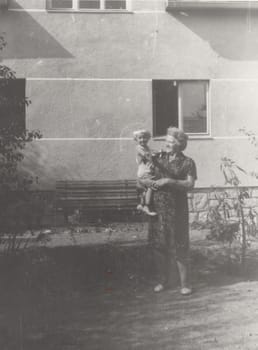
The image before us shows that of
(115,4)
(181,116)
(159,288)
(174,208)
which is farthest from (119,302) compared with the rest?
(115,4)

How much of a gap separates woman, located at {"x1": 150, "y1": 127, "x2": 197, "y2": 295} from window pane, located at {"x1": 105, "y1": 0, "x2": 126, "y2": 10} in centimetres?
585

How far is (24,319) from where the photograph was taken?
4.55m

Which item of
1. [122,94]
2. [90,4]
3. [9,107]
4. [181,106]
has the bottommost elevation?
[9,107]

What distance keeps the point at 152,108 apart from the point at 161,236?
5352mm

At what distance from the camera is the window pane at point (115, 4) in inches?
404

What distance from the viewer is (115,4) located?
10.3m

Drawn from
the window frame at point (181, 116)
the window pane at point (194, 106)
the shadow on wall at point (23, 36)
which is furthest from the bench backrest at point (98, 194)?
the shadow on wall at point (23, 36)

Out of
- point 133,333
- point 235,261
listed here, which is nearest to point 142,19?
point 235,261

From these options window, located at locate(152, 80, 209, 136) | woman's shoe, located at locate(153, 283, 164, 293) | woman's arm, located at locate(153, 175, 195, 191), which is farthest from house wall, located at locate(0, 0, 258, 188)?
woman's arm, located at locate(153, 175, 195, 191)

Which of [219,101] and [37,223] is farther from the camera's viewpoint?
[219,101]

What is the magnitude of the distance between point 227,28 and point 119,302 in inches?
277

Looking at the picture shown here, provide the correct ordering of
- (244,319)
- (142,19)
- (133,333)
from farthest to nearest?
(142,19), (244,319), (133,333)

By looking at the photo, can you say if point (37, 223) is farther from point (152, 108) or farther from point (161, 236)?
point (152, 108)

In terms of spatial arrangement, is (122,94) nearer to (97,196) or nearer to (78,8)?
(78,8)
